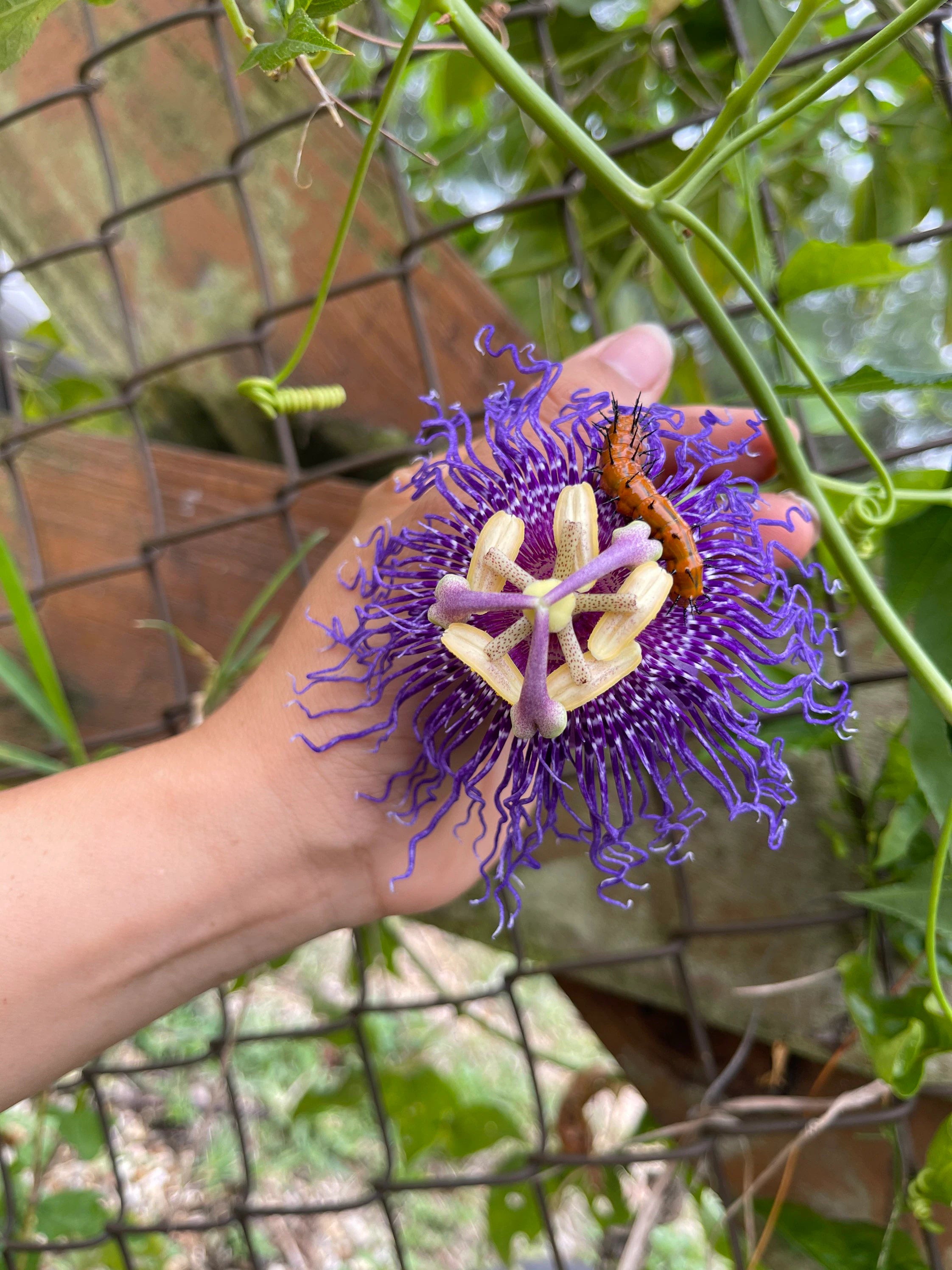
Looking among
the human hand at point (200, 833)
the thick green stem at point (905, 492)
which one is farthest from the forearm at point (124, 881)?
the thick green stem at point (905, 492)

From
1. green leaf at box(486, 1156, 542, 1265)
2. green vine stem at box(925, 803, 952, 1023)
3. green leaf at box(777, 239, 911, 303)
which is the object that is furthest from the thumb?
green leaf at box(486, 1156, 542, 1265)

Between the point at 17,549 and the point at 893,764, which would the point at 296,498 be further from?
the point at 893,764

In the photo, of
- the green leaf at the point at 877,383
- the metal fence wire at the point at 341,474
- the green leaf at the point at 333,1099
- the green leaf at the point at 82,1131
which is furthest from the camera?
the green leaf at the point at 333,1099

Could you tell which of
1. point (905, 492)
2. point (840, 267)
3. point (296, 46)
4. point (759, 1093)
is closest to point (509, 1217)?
point (759, 1093)

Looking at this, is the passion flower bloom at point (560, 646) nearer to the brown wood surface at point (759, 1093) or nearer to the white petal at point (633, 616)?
the white petal at point (633, 616)

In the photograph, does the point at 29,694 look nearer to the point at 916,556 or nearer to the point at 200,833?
the point at 200,833

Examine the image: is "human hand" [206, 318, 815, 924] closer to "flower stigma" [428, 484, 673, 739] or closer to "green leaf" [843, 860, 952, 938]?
"flower stigma" [428, 484, 673, 739]
